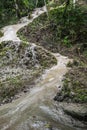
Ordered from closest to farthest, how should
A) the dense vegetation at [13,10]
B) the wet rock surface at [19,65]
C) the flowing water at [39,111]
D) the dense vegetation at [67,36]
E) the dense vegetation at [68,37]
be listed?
the flowing water at [39,111]
the dense vegetation at [68,37]
the wet rock surface at [19,65]
the dense vegetation at [67,36]
the dense vegetation at [13,10]

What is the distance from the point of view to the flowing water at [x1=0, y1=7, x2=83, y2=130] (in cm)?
1027

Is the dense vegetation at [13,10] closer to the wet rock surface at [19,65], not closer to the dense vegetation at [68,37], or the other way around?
the dense vegetation at [68,37]

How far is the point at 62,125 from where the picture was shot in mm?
10195

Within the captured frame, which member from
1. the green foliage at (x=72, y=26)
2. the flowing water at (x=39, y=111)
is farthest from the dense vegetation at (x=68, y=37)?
the flowing water at (x=39, y=111)

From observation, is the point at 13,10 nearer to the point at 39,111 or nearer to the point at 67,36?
the point at 67,36

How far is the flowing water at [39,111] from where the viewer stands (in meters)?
10.3

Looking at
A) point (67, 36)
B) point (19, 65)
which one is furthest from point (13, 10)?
point (19, 65)

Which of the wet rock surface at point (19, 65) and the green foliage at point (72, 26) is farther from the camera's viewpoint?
the green foliage at point (72, 26)

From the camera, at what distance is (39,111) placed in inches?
Answer: 454

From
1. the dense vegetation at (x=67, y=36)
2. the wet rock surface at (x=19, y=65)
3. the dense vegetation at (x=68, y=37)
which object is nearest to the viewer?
the dense vegetation at (x=68, y=37)

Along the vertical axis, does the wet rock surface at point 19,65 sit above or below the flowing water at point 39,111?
below

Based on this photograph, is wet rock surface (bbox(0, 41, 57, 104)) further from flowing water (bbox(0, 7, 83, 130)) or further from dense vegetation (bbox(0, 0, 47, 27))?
dense vegetation (bbox(0, 0, 47, 27))

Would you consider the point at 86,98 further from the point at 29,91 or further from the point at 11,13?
the point at 11,13

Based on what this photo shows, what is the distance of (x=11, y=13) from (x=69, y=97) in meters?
25.3
